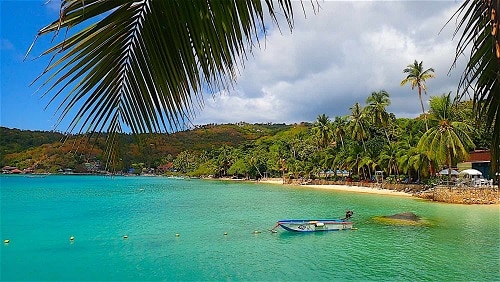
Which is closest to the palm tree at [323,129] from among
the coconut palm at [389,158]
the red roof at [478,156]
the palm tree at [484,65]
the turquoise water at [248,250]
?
the coconut palm at [389,158]

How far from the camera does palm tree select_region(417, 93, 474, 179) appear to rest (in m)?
32.4

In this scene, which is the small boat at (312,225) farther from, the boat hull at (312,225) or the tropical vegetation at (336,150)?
the tropical vegetation at (336,150)

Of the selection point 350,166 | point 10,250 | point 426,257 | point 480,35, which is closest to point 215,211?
point 10,250

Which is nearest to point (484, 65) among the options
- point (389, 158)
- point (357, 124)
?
point (389, 158)

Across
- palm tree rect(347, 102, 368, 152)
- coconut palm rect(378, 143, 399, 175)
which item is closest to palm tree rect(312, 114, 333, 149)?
palm tree rect(347, 102, 368, 152)

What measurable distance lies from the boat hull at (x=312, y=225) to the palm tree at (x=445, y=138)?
49.8 ft

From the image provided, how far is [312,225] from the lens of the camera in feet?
69.8

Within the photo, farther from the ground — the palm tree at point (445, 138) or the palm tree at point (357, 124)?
the palm tree at point (357, 124)

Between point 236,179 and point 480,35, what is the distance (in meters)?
105

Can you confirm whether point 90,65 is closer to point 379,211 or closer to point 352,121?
point 379,211

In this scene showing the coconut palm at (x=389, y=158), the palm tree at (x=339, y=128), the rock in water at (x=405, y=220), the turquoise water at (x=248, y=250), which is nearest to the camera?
the turquoise water at (x=248, y=250)

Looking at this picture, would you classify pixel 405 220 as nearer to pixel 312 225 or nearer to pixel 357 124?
pixel 312 225

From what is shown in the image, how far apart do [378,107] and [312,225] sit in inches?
1190

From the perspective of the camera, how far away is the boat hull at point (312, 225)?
20969 millimetres
